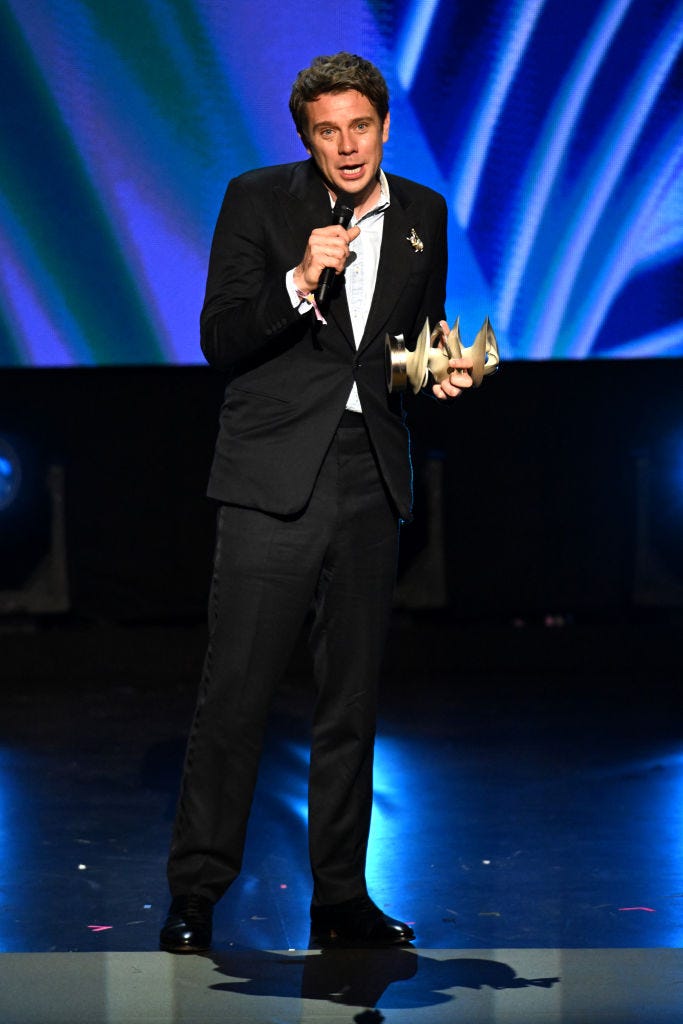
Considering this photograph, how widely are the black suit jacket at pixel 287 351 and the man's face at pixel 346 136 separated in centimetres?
11

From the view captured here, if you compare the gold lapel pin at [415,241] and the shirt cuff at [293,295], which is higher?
the gold lapel pin at [415,241]

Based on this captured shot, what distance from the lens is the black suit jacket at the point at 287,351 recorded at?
2543 mm

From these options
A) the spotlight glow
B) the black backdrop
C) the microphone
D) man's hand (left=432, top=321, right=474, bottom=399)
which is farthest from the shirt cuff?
the spotlight glow

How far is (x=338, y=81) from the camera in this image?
2393 millimetres

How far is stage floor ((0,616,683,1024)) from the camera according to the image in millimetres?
2404

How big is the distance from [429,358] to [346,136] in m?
0.37

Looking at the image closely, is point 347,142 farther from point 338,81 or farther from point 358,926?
point 358,926

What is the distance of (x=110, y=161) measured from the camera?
5.15 m

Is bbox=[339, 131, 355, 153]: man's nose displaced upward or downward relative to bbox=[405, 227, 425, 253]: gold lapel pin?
upward

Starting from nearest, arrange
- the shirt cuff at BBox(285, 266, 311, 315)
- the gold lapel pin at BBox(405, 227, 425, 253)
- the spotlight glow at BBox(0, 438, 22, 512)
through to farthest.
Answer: the shirt cuff at BBox(285, 266, 311, 315), the gold lapel pin at BBox(405, 227, 425, 253), the spotlight glow at BBox(0, 438, 22, 512)

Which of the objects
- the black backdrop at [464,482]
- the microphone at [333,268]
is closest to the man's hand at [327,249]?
the microphone at [333,268]

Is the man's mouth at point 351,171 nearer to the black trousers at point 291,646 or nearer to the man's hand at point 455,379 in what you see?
the man's hand at point 455,379

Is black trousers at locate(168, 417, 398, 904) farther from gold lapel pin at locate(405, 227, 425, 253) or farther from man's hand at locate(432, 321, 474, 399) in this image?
gold lapel pin at locate(405, 227, 425, 253)

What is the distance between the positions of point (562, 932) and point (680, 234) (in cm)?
320
